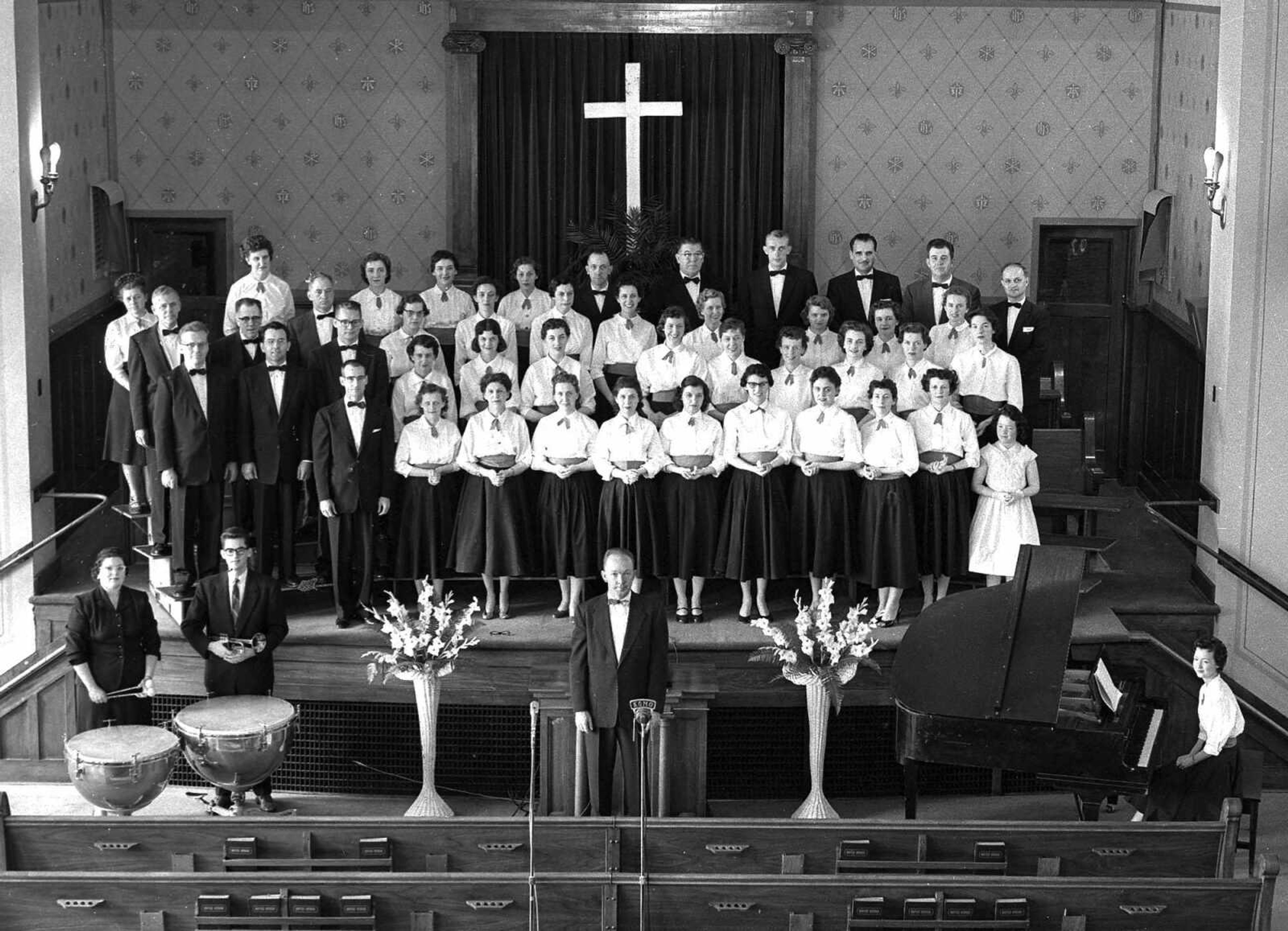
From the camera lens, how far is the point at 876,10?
1422cm

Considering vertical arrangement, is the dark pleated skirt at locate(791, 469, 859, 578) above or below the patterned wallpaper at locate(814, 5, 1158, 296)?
below

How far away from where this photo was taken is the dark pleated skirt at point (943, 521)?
11.2 meters

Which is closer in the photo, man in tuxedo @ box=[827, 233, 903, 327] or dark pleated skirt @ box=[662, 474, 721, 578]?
dark pleated skirt @ box=[662, 474, 721, 578]

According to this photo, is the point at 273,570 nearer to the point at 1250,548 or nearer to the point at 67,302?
the point at 67,302

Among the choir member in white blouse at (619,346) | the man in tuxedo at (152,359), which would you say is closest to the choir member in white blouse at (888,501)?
the choir member in white blouse at (619,346)

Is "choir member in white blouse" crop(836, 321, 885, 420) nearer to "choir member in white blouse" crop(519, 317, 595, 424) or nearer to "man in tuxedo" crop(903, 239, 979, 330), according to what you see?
"man in tuxedo" crop(903, 239, 979, 330)

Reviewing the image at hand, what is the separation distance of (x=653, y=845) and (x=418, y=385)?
372cm

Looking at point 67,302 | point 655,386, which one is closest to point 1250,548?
point 655,386

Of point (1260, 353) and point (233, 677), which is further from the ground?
point (1260, 353)

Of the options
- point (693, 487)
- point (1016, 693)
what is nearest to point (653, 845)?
point (1016, 693)

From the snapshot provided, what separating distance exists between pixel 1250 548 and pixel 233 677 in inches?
222

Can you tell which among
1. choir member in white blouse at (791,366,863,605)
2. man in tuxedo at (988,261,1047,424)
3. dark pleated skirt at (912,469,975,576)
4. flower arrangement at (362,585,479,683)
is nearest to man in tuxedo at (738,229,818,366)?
man in tuxedo at (988,261,1047,424)

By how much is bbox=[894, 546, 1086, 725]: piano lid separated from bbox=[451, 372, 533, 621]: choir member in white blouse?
8.41ft

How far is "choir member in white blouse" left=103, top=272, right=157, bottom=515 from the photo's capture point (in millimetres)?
11422
